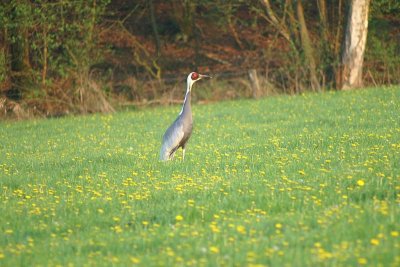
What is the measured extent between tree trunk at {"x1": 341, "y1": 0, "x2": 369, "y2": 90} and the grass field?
33.6 feet

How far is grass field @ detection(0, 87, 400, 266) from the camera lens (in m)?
7.29

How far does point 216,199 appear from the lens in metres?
9.77

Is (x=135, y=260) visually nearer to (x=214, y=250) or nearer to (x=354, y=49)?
(x=214, y=250)

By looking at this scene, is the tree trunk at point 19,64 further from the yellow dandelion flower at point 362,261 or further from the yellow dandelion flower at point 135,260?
the yellow dandelion flower at point 362,261

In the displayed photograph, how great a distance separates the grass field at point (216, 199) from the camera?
729cm

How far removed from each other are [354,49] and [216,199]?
20884mm

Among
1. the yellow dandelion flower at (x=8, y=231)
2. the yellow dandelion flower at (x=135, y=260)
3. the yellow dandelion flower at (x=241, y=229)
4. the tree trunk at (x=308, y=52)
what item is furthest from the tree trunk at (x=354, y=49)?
the yellow dandelion flower at (x=135, y=260)

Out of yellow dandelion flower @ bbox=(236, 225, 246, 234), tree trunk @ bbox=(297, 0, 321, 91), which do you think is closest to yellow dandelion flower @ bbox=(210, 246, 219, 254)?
yellow dandelion flower @ bbox=(236, 225, 246, 234)

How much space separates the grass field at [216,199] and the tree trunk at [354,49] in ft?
33.6

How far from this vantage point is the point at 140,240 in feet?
25.9

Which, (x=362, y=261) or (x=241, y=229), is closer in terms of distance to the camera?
(x=362, y=261)

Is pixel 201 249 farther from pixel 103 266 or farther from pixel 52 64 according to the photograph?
pixel 52 64

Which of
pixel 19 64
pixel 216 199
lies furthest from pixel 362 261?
pixel 19 64

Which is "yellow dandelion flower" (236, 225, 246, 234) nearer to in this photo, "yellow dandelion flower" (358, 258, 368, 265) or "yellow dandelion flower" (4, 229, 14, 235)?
"yellow dandelion flower" (358, 258, 368, 265)
